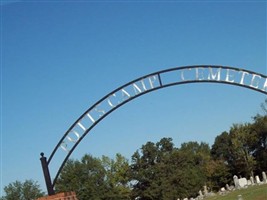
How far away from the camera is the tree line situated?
240 feet

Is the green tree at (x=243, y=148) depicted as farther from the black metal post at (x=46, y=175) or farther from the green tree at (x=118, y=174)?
the black metal post at (x=46, y=175)

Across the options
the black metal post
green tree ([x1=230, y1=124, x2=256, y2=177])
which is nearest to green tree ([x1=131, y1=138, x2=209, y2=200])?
green tree ([x1=230, y1=124, x2=256, y2=177])

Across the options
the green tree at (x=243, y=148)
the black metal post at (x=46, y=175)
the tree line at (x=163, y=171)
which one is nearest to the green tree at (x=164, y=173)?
the tree line at (x=163, y=171)

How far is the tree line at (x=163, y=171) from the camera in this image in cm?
7312

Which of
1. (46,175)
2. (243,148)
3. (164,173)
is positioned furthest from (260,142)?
(46,175)

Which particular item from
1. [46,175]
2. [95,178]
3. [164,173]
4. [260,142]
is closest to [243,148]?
[260,142]

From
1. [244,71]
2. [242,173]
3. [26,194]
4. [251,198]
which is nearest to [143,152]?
[242,173]

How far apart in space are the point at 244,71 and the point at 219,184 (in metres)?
68.7

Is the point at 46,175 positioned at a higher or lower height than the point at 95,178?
lower

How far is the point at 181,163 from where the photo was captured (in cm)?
8081

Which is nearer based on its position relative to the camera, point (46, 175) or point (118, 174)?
point (46, 175)

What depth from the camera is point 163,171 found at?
76062 mm

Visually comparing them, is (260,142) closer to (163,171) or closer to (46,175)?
(163,171)

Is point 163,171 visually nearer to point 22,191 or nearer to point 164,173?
point 164,173
